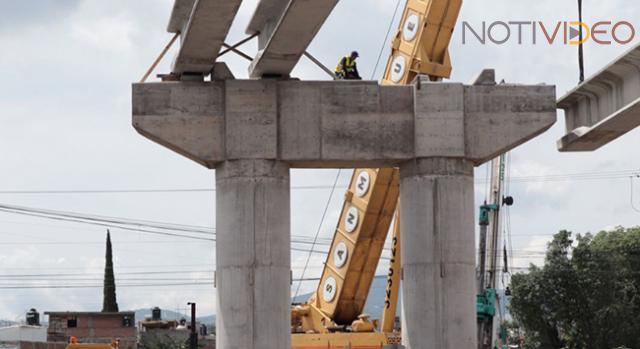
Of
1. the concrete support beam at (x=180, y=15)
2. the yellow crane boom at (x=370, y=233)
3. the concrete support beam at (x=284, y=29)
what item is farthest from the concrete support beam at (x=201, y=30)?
the yellow crane boom at (x=370, y=233)

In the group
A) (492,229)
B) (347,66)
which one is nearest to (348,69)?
(347,66)

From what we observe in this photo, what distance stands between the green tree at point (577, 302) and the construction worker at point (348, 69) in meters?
42.1

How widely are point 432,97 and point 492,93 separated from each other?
4.44 ft

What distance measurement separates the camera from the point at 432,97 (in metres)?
27.5

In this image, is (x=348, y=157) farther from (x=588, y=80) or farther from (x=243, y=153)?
(x=588, y=80)

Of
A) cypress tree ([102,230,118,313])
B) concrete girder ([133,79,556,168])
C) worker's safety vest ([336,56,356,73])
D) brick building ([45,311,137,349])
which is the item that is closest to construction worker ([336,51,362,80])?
worker's safety vest ([336,56,356,73])

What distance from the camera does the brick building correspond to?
81938mm

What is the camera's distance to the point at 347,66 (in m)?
34.7

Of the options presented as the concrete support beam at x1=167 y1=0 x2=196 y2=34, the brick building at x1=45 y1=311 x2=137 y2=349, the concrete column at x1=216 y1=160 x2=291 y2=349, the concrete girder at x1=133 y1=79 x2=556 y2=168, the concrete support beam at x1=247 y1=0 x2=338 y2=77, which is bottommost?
the brick building at x1=45 y1=311 x2=137 y2=349

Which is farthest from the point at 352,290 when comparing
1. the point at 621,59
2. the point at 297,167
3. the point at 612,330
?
the point at 612,330

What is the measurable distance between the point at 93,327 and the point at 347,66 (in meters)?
52.5

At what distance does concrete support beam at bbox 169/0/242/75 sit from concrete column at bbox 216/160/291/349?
89.6 inches

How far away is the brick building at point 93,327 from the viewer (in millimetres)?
81938

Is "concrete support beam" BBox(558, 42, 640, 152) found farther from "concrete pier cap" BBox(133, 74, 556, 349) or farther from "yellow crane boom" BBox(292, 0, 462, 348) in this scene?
"yellow crane boom" BBox(292, 0, 462, 348)
